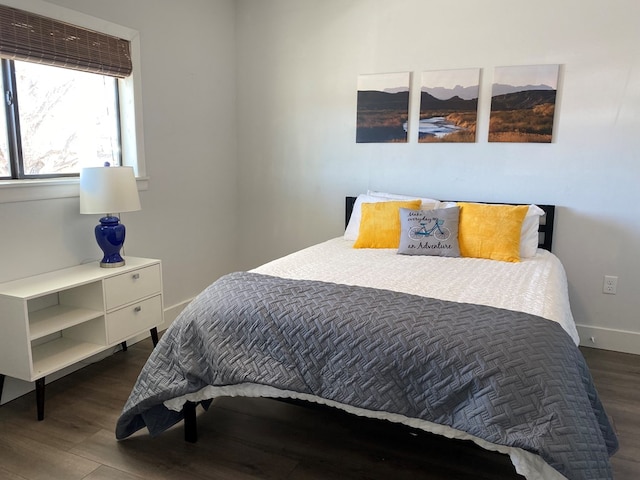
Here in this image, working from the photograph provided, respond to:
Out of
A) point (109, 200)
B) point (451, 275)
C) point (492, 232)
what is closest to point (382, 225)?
point (492, 232)

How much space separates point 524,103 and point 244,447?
8.86 ft

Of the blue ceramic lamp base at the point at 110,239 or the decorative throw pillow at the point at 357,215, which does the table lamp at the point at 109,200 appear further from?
the decorative throw pillow at the point at 357,215

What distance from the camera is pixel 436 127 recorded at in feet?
11.1

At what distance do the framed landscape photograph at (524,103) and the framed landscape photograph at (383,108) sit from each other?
618 millimetres

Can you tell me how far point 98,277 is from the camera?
2486 millimetres

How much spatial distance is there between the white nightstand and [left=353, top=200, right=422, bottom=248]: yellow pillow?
1.33 meters

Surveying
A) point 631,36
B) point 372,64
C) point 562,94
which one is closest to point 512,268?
point 562,94

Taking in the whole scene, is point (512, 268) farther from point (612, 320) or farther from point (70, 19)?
point (70, 19)

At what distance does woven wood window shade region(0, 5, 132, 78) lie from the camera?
2.27 metres

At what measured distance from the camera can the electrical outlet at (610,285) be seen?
3.10m

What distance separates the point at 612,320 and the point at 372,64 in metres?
2.44

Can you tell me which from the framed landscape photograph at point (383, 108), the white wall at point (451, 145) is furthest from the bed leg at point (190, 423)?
the framed landscape photograph at point (383, 108)

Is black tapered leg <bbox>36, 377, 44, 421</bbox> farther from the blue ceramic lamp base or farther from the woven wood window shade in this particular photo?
the woven wood window shade

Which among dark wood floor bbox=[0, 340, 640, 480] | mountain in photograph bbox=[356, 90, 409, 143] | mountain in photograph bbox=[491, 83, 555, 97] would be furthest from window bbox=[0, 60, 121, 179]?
mountain in photograph bbox=[491, 83, 555, 97]
